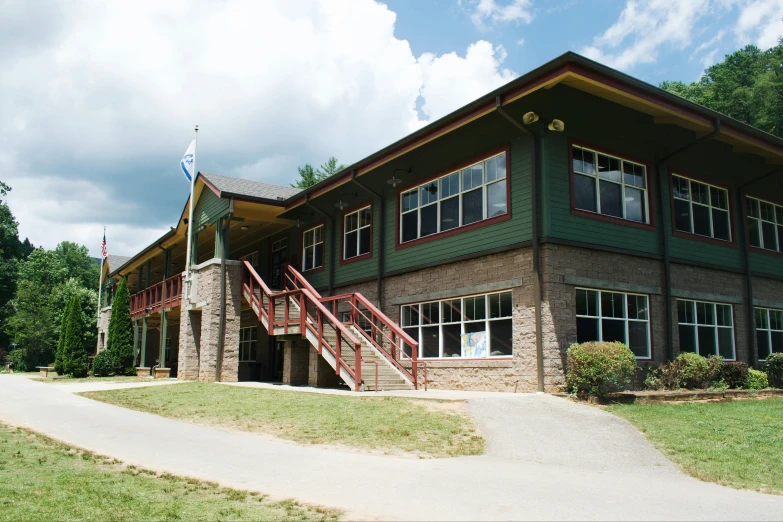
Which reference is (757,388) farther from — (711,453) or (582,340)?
(711,453)

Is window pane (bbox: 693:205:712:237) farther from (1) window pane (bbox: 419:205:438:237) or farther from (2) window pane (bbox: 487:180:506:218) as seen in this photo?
(1) window pane (bbox: 419:205:438:237)

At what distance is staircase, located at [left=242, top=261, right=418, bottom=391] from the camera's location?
16.2 metres

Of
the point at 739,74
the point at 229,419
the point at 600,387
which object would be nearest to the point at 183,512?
the point at 229,419

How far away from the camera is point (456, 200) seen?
1755 centimetres

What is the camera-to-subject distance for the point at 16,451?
9461mm

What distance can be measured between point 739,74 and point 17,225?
75.1m

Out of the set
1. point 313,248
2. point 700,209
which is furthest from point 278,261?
point 700,209

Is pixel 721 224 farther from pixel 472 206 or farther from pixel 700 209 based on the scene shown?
pixel 472 206

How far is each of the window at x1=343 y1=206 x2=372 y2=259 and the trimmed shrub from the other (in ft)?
35.7

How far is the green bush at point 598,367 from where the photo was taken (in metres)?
12.9

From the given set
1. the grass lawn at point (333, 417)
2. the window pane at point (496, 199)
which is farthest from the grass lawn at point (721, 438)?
the window pane at point (496, 199)

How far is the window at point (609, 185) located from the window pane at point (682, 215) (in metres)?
1.46

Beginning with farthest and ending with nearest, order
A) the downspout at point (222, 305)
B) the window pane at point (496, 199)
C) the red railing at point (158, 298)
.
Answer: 1. the red railing at point (158, 298)
2. the downspout at point (222, 305)
3. the window pane at point (496, 199)

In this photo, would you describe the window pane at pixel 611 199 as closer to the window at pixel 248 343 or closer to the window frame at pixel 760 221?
the window frame at pixel 760 221
